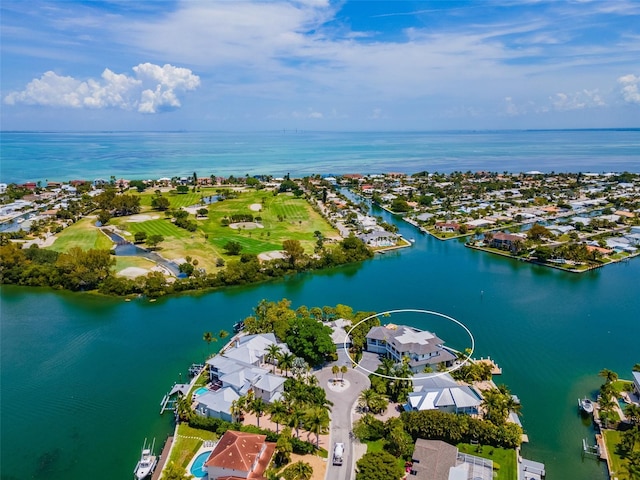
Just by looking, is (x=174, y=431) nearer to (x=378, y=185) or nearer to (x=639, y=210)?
(x=639, y=210)

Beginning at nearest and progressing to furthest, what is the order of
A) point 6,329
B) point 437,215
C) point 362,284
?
point 6,329
point 362,284
point 437,215

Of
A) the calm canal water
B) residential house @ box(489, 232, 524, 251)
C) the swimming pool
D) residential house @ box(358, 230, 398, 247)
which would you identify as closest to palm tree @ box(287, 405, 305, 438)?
the swimming pool

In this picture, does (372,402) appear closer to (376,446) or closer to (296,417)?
(376,446)

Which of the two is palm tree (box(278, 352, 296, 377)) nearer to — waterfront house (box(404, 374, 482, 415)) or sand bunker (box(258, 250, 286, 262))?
waterfront house (box(404, 374, 482, 415))

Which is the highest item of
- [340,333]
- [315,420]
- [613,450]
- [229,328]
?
[315,420]

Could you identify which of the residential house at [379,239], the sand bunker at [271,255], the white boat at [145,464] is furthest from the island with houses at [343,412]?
the residential house at [379,239]

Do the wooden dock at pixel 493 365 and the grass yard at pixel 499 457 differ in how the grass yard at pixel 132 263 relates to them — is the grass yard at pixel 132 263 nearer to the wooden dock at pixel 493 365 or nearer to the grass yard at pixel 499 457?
the wooden dock at pixel 493 365

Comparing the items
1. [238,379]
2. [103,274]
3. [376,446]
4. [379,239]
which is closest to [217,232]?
[103,274]

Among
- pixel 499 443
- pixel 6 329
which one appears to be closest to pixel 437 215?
pixel 499 443
